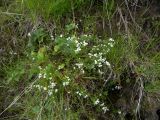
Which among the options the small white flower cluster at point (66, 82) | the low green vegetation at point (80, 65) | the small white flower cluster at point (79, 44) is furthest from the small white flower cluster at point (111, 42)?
the small white flower cluster at point (66, 82)

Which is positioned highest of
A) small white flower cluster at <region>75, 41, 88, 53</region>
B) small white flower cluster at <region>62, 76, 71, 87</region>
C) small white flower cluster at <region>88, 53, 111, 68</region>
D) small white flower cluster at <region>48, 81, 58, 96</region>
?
small white flower cluster at <region>75, 41, 88, 53</region>

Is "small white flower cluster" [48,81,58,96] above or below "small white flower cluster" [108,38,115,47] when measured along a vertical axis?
below

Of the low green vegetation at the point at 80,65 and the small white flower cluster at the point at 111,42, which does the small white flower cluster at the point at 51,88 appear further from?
the small white flower cluster at the point at 111,42

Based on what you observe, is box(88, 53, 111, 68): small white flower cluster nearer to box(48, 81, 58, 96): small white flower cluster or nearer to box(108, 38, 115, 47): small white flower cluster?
box(108, 38, 115, 47): small white flower cluster

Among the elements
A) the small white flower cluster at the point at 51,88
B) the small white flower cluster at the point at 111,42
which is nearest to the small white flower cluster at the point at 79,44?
the small white flower cluster at the point at 111,42

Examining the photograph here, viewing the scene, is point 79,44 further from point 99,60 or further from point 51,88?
point 51,88

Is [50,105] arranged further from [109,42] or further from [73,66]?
[109,42]

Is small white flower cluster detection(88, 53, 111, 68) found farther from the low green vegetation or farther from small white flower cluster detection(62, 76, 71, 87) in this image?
small white flower cluster detection(62, 76, 71, 87)

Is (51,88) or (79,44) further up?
(79,44)

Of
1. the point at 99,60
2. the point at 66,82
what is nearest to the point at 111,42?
the point at 99,60

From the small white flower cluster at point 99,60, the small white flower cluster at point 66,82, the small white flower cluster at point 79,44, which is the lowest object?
the small white flower cluster at point 66,82

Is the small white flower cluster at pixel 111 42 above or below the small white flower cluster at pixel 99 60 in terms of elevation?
above

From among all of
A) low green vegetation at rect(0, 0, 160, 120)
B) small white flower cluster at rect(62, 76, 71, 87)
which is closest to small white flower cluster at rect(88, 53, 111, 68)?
low green vegetation at rect(0, 0, 160, 120)
